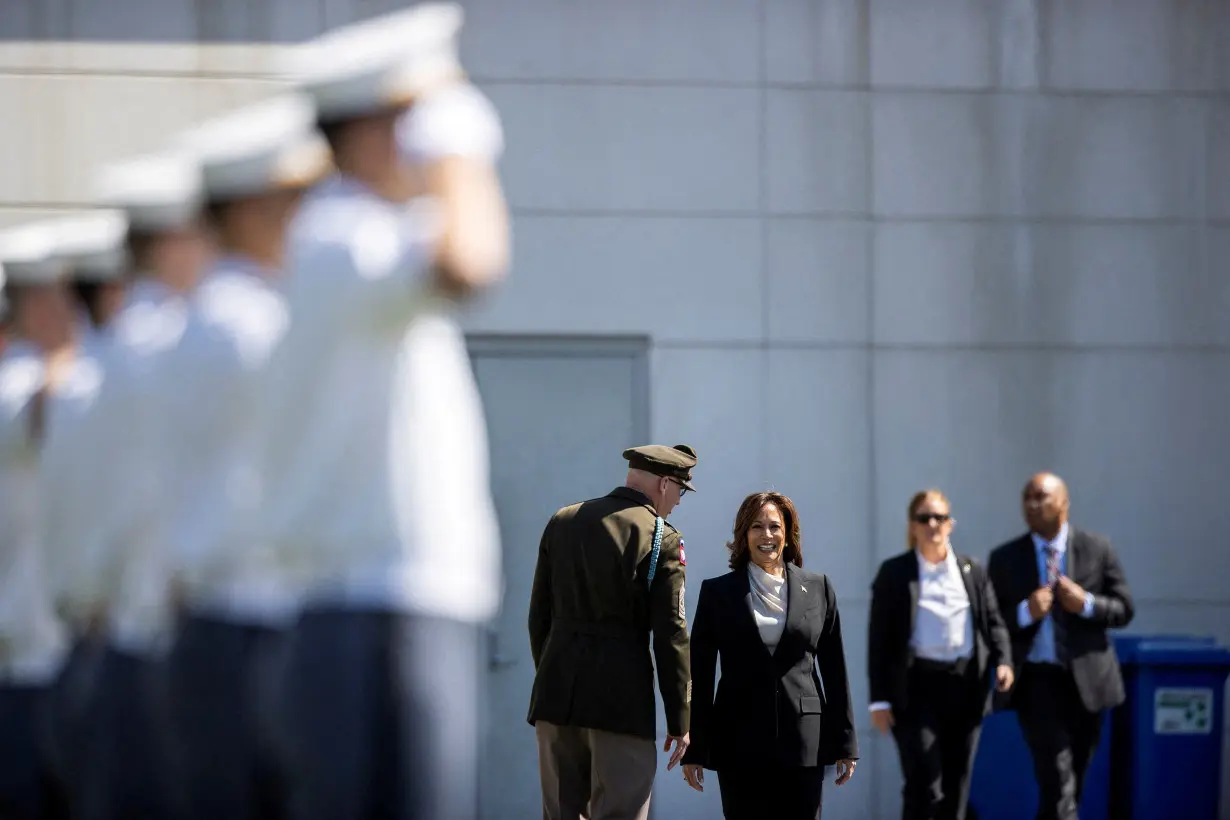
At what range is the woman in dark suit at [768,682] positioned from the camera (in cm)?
767

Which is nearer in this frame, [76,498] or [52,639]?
[76,498]

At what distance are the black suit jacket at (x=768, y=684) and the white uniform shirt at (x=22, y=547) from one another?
3261 millimetres

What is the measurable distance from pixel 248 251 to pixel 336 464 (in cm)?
60

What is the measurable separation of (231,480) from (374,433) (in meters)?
0.48

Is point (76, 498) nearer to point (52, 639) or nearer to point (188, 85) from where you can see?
point (52, 639)

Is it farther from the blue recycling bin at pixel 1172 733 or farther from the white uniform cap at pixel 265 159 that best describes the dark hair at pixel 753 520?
the white uniform cap at pixel 265 159

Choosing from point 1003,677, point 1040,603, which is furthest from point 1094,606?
point 1003,677

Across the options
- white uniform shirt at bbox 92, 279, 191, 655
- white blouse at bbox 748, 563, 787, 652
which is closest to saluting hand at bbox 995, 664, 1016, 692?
white blouse at bbox 748, 563, 787, 652

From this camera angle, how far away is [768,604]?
310 inches

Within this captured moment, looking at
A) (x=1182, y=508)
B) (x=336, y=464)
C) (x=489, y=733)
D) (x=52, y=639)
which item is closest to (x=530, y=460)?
(x=489, y=733)

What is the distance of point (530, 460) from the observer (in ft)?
34.9

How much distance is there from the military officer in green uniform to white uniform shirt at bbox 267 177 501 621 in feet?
13.4

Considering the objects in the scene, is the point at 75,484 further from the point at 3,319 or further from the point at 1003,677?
the point at 1003,677

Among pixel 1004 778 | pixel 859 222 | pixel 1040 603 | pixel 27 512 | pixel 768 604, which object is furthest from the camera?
pixel 859 222
